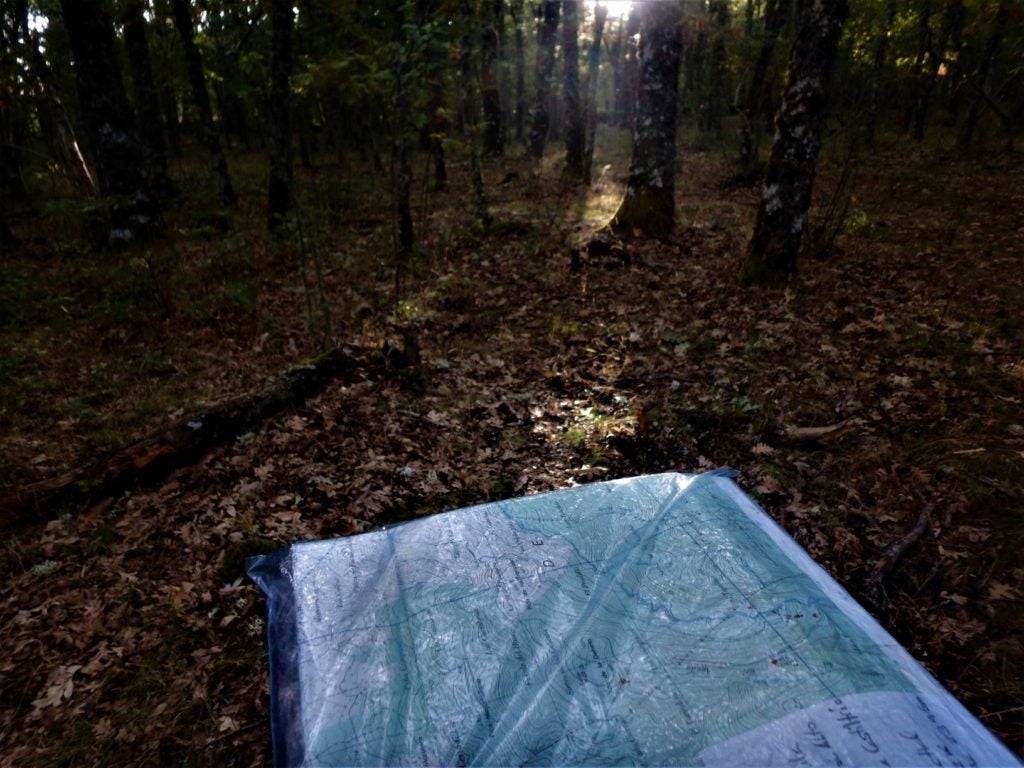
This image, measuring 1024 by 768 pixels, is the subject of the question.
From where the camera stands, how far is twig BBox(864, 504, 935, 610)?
3336 mm

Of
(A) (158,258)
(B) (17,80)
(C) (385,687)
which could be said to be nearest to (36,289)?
(A) (158,258)

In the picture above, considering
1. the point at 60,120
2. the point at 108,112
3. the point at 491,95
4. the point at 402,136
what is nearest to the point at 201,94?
the point at 60,120

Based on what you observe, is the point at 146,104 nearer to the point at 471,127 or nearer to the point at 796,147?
the point at 471,127

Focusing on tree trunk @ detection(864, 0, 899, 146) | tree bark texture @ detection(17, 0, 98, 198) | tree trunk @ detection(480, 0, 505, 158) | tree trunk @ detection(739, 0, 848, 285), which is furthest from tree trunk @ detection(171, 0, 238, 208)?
tree trunk @ detection(864, 0, 899, 146)

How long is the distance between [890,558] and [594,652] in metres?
2.39

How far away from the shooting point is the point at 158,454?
4.52 meters

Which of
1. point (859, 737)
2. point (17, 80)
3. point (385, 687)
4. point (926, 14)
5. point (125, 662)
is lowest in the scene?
point (125, 662)

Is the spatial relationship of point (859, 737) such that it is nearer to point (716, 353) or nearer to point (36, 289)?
point (716, 353)

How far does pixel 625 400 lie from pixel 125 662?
4.39m

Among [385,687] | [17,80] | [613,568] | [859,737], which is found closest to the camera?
[859,737]

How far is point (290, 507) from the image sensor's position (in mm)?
4180

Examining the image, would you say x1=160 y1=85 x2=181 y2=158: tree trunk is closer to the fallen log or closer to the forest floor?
the forest floor

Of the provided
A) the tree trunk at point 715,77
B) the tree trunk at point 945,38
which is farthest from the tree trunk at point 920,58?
the tree trunk at point 715,77

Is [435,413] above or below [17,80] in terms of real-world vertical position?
below
